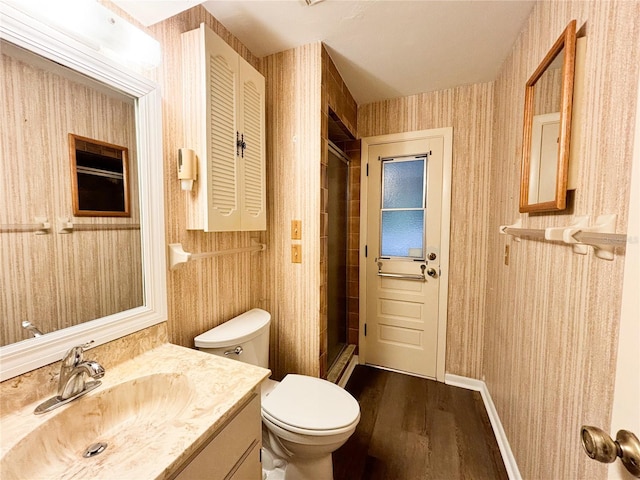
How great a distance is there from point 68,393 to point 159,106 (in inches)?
40.5

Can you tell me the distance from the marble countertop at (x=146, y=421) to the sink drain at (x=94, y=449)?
2 centimetres

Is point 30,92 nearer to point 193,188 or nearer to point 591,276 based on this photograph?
point 193,188

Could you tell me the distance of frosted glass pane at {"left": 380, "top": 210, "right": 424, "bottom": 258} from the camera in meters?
2.19

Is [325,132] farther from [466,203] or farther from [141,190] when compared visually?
[466,203]

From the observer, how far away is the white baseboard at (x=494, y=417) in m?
1.34

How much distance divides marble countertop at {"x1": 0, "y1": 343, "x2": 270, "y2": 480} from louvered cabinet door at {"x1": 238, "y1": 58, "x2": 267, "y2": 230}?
710mm

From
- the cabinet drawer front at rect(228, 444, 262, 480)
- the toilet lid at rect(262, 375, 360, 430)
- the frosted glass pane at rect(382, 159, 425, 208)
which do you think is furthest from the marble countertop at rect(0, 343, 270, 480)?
the frosted glass pane at rect(382, 159, 425, 208)

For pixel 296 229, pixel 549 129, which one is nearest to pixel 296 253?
pixel 296 229

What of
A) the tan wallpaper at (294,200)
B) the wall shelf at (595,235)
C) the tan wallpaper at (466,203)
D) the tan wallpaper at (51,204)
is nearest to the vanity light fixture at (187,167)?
the tan wallpaper at (51,204)

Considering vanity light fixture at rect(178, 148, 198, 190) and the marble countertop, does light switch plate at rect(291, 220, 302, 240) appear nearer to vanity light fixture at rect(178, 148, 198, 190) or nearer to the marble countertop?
vanity light fixture at rect(178, 148, 198, 190)

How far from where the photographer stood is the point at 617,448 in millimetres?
427

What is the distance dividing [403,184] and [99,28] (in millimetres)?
2000

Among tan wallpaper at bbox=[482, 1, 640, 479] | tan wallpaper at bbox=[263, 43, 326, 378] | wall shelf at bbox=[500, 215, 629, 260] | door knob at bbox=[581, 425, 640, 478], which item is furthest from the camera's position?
tan wallpaper at bbox=[263, 43, 326, 378]

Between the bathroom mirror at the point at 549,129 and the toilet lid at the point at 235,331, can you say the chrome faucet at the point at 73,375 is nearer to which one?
the toilet lid at the point at 235,331
